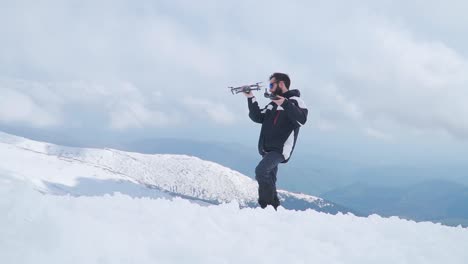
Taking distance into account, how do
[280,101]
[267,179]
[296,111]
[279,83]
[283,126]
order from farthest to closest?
[279,83] < [283,126] < [267,179] < [280,101] < [296,111]

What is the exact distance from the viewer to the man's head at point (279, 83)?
10141 mm

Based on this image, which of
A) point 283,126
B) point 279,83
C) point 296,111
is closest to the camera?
point 296,111

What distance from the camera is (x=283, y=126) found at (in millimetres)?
9836

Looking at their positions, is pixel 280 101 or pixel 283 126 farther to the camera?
pixel 283 126

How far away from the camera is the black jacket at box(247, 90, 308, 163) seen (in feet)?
31.2

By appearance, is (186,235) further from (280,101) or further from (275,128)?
(275,128)

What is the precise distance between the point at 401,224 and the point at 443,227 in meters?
1.12

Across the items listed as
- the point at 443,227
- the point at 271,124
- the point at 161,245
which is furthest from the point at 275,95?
the point at 161,245

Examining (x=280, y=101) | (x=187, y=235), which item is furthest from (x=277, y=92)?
(x=187, y=235)

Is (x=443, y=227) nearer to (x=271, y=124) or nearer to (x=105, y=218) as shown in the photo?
(x=271, y=124)

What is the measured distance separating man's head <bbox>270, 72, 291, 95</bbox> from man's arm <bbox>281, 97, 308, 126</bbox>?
0.60 metres

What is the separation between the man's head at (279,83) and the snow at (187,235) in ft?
11.2

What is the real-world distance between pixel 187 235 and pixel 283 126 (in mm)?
5000

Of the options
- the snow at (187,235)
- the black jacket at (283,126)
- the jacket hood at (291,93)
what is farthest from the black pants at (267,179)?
the snow at (187,235)
